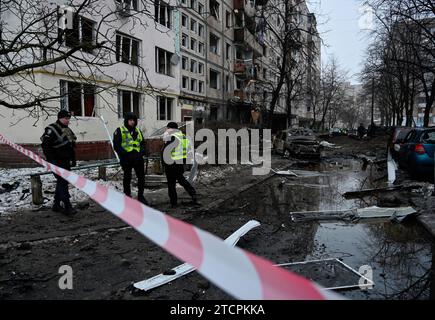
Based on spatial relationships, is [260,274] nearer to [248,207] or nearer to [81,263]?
[81,263]

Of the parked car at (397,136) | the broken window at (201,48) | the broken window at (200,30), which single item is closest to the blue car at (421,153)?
the parked car at (397,136)

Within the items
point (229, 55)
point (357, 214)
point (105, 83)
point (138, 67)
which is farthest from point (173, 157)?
point (229, 55)

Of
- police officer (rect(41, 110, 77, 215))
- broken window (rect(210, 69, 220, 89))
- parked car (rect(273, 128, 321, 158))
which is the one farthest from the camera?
broken window (rect(210, 69, 220, 89))

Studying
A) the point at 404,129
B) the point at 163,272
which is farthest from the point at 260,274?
the point at 404,129

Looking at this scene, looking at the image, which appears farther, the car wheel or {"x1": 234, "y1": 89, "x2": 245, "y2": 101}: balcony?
{"x1": 234, "y1": 89, "x2": 245, "y2": 101}: balcony

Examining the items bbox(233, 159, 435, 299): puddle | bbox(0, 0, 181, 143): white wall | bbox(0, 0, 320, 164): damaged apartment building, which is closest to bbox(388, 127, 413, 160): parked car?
bbox(233, 159, 435, 299): puddle

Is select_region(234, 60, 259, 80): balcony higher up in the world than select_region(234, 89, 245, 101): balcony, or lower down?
higher up

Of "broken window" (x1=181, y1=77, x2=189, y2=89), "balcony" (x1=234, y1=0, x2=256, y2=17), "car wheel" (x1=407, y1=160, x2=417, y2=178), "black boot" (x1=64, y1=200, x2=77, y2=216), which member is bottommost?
"black boot" (x1=64, y1=200, x2=77, y2=216)

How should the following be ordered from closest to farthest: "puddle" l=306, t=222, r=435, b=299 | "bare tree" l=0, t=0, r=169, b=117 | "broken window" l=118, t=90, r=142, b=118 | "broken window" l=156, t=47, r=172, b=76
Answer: "puddle" l=306, t=222, r=435, b=299
"bare tree" l=0, t=0, r=169, b=117
"broken window" l=118, t=90, r=142, b=118
"broken window" l=156, t=47, r=172, b=76

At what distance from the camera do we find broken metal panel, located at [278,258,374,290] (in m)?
3.68

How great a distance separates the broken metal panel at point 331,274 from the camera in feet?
12.1

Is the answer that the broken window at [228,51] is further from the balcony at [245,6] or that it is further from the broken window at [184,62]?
the broken window at [184,62]

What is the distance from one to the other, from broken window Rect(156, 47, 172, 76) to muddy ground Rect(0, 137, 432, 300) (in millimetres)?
14235

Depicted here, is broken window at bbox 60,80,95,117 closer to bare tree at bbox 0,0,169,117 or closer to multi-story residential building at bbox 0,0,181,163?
multi-story residential building at bbox 0,0,181,163
